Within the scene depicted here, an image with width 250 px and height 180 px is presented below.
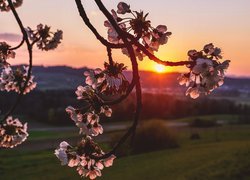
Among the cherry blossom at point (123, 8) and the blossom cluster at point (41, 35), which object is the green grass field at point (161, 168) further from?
the cherry blossom at point (123, 8)

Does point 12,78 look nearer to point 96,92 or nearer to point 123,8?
point 96,92

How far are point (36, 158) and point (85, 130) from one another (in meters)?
52.7

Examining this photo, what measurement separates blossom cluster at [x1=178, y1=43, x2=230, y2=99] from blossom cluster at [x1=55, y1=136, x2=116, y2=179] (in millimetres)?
633

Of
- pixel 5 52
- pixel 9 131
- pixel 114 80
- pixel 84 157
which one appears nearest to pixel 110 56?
pixel 114 80

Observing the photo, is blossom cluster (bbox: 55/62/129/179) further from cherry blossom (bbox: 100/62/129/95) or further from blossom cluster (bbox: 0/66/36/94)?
blossom cluster (bbox: 0/66/36/94)

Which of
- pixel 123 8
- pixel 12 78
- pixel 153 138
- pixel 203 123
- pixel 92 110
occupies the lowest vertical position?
pixel 203 123

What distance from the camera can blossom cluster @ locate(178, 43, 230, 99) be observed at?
229 centimetres

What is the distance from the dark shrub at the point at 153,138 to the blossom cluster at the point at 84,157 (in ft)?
205

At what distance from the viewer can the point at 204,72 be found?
7.62 feet

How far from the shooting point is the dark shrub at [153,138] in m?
65.4

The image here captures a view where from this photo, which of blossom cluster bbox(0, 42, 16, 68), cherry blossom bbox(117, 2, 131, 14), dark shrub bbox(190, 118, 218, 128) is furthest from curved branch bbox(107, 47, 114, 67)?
dark shrub bbox(190, 118, 218, 128)

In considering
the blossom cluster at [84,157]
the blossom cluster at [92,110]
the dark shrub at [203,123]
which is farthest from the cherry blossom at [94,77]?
the dark shrub at [203,123]

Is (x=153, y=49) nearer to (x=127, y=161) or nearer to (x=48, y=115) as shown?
(x=127, y=161)

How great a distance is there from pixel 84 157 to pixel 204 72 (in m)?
0.94
